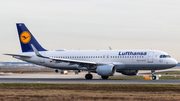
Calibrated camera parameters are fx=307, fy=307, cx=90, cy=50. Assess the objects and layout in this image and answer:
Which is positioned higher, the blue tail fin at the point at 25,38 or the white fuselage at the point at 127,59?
the blue tail fin at the point at 25,38

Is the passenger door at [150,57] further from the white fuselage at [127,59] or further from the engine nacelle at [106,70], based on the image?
the engine nacelle at [106,70]

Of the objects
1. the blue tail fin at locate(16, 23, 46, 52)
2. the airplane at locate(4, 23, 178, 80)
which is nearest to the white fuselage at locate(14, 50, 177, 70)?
the airplane at locate(4, 23, 178, 80)

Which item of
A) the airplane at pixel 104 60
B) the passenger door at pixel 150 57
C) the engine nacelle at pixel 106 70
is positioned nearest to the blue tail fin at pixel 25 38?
the airplane at pixel 104 60

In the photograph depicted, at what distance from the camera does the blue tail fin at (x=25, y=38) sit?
53.4m

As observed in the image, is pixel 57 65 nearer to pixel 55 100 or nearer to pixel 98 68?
pixel 98 68

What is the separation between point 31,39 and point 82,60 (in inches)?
411

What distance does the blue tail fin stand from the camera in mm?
53406

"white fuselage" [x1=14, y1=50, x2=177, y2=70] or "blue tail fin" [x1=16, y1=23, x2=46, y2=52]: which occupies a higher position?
"blue tail fin" [x1=16, y1=23, x2=46, y2=52]

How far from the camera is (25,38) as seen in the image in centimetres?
5350

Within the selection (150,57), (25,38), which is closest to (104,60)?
(150,57)

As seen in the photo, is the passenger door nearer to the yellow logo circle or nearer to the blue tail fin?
the blue tail fin

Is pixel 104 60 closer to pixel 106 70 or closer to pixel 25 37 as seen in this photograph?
pixel 106 70

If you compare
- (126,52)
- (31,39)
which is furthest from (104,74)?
(31,39)

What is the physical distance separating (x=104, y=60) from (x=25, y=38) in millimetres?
15271
